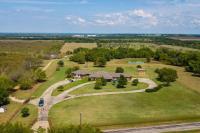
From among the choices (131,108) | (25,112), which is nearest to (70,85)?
(131,108)

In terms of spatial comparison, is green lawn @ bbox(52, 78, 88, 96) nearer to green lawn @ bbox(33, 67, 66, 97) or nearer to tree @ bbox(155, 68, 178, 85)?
green lawn @ bbox(33, 67, 66, 97)

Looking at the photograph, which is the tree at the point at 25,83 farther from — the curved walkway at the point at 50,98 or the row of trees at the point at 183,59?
the row of trees at the point at 183,59

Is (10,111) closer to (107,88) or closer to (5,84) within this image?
(5,84)

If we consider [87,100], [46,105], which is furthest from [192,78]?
[46,105]

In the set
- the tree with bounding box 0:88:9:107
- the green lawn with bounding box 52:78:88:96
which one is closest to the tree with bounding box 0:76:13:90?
the tree with bounding box 0:88:9:107

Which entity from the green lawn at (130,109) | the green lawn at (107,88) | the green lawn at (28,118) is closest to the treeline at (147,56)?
the green lawn at (107,88)
